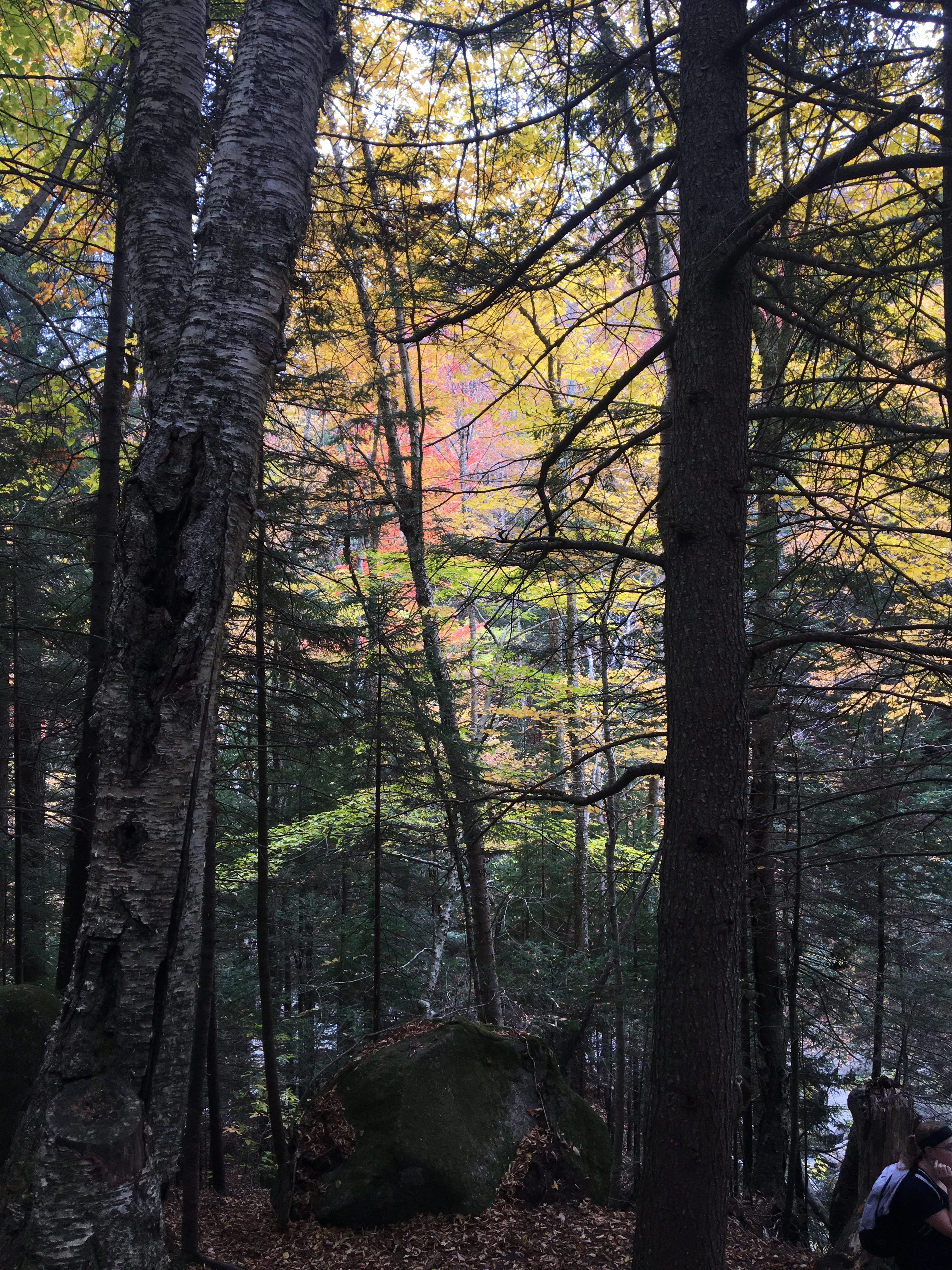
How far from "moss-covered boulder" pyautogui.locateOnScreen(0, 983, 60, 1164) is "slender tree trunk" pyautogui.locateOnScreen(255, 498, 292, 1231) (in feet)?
5.49

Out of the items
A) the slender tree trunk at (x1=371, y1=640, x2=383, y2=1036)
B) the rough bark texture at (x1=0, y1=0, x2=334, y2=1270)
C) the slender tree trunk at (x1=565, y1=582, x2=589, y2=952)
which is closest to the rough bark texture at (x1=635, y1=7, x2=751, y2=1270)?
the rough bark texture at (x1=0, y1=0, x2=334, y2=1270)

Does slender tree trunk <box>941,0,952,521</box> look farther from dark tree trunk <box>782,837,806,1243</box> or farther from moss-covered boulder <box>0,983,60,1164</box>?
moss-covered boulder <box>0,983,60,1164</box>

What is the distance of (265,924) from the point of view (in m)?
6.57

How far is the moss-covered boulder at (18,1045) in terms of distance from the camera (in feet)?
19.5

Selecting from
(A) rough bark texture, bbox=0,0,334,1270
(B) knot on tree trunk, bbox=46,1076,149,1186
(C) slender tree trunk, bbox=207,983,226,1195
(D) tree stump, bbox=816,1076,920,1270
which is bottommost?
(C) slender tree trunk, bbox=207,983,226,1195

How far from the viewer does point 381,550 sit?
13211mm

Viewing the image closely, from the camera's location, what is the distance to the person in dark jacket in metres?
3.56

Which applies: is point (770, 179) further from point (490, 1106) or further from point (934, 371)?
point (490, 1106)

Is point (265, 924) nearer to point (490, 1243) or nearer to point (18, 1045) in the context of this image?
point (18, 1045)

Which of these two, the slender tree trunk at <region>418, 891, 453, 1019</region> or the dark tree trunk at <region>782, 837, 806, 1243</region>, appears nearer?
the dark tree trunk at <region>782, 837, 806, 1243</region>

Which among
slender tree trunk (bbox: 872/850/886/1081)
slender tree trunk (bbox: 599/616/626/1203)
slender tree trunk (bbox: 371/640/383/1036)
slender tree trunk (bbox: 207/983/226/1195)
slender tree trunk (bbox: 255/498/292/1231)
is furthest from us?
slender tree trunk (bbox: 872/850/886/1081)

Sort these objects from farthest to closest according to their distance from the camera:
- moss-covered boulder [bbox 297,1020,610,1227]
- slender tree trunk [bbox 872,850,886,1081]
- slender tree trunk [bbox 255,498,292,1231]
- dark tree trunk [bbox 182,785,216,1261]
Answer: slender tree trunk [bbox 872,850,886,1081]
slender tree trunk [bbox 255,498,292,1231]
moss-covered boulder [bbox 297,1020,610,1227]
dark tree trunk [bbox 182,785,216,1261]

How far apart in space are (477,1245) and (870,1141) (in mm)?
2910

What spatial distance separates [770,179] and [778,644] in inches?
161
